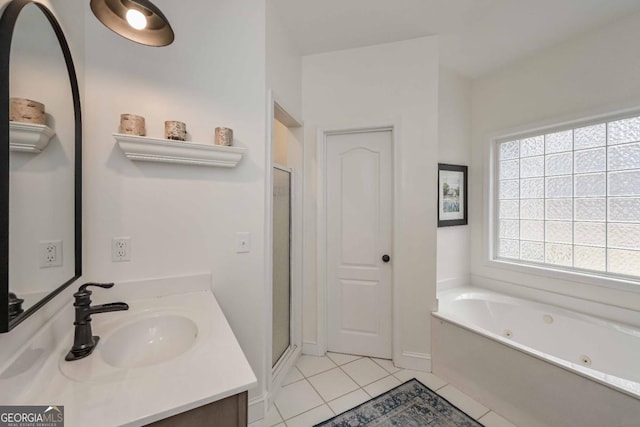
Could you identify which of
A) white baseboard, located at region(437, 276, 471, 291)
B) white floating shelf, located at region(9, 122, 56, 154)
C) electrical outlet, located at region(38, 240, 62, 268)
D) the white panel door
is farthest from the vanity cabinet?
white baseboard, located at region(437, 276, 471, 291)

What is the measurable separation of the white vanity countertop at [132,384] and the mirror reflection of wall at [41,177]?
0.24 m

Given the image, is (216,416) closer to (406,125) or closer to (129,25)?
(129,25)

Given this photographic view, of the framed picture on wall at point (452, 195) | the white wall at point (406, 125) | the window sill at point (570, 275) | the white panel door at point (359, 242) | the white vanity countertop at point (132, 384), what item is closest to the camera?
the white vanity countertop at point (132, 384)

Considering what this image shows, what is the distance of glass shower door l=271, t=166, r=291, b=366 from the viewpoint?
1.96 m

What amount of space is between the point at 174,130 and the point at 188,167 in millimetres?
215

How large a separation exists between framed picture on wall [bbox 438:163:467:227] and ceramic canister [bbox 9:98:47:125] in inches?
108

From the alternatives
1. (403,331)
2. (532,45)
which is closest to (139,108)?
(403,331)

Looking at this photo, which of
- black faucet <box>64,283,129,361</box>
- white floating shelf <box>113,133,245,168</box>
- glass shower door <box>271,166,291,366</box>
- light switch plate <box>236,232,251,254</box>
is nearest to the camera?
black faucet <box>64,283,129,361</box>

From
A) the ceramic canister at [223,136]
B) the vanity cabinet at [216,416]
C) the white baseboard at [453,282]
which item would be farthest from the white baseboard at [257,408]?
→ the white baseboard at [453,282]

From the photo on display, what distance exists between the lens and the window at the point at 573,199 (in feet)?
6.22

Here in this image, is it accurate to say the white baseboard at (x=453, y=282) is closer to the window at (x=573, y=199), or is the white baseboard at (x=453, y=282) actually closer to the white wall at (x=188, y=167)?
the window at (x=573, y=199)

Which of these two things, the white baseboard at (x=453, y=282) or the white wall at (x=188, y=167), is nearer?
the white wall at (x=188, y=167)

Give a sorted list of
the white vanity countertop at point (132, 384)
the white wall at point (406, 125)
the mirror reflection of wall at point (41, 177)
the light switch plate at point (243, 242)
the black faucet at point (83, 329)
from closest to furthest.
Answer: the white vanity countertop at point (132, 384)
the mirror reflection of wall at point (41, 177)
the black faucet at point (83, 329)
the light switch plate at point (243, 242)
the white wall at point (406, 125)

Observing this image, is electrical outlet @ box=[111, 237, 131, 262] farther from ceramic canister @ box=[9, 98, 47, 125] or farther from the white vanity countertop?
ceramic canister @ box=[9, 98, 47, 125]
